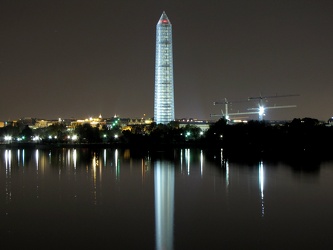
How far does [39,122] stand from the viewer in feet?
321

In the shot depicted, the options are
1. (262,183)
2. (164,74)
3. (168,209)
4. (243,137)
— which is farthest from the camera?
(164,74)

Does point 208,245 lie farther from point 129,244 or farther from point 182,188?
point 182,188

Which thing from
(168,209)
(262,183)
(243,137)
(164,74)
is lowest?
(168,209)

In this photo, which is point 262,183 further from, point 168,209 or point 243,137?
point 243,137

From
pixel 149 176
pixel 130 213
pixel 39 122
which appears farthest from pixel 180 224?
pixel 39 122

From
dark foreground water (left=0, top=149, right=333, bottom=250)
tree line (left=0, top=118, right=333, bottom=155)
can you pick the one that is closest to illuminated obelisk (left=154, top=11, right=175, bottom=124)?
tree line (left=0, top=118, right=333, bottom=155)

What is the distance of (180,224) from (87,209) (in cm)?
242

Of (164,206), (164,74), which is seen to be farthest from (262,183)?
(164,74)

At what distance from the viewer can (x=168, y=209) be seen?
11461 mm

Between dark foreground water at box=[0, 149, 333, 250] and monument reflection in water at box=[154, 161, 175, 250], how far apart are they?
17 mm

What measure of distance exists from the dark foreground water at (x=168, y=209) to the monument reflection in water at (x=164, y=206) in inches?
0.7

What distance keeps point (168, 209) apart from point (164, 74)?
4903cm

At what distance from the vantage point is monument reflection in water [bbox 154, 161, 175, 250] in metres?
8.91

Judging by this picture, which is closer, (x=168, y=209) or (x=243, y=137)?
(x=168, y=209)
